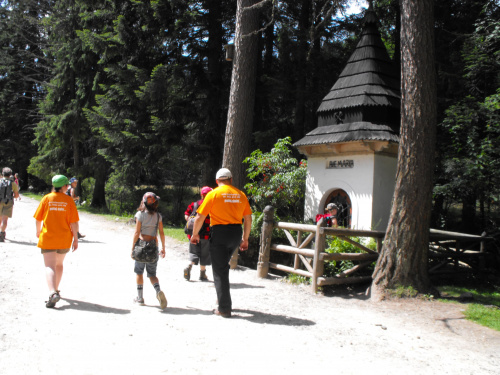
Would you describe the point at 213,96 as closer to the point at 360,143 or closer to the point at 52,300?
the point at 360,143

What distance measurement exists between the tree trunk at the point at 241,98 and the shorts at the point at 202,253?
3.99 metres

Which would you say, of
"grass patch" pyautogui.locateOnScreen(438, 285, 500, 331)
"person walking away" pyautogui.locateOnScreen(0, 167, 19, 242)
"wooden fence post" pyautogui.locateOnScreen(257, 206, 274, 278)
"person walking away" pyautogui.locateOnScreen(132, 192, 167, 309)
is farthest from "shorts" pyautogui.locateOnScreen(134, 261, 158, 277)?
"person walking away" pyautogui.locateOnScreen(0, 167, 19, 242)

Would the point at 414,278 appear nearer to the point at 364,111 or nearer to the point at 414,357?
the point at 414,357

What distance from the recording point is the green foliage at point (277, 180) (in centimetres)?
1209

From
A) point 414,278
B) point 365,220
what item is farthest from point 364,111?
point 414,278

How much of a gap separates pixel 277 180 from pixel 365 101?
3216 millimetres

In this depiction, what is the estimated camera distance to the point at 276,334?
5547mm

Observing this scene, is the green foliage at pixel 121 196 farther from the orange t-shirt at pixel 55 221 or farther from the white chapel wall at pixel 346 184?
the orange t-shirt at pixel 55 221

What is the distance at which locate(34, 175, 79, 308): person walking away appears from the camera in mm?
6227

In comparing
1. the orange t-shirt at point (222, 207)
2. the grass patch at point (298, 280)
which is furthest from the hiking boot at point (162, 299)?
the grass patch at point (298, 280)

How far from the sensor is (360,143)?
34.6 ft

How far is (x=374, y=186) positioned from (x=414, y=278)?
10.4 ft

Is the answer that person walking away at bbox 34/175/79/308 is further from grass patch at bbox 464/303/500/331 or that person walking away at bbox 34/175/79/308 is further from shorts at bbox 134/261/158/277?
grass patch at bbox 464/303/500/331

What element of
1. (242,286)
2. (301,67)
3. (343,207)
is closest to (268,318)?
(242,286)
